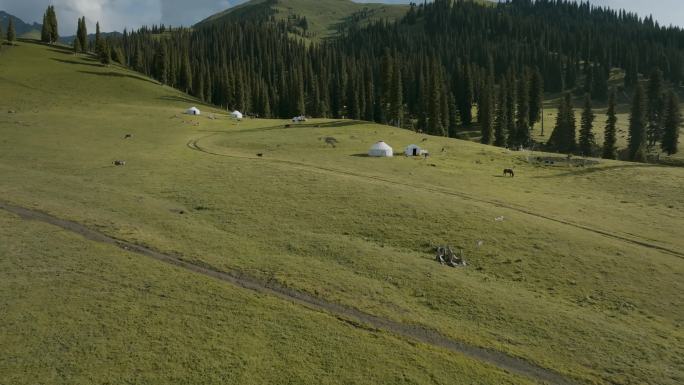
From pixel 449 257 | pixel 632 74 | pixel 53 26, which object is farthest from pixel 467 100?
pixel 53 26

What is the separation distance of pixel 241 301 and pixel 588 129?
107m

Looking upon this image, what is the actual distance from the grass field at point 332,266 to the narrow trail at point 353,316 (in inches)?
25.4

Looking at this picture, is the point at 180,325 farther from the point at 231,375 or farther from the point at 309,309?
the point at 309,309

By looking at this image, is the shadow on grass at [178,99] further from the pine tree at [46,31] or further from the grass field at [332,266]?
the pine tree at [46,31]

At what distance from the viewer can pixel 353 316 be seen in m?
27.0

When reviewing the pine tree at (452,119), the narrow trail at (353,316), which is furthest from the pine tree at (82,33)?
the narrow trail at (353,316)

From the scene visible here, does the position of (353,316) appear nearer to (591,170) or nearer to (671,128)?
(591,170)

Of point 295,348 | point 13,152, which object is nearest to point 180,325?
point 295,348

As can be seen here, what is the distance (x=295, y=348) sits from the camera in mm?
23203

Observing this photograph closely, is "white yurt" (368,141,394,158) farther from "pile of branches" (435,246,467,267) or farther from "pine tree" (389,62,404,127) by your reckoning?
"pine tree" (389,62,404,127)

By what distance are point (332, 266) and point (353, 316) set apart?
21.3 feet

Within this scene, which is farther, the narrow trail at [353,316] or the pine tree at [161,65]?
the pine tree at [161,65]

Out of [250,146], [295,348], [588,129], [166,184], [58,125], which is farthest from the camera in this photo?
[588,129]

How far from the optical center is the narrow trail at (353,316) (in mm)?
23703
